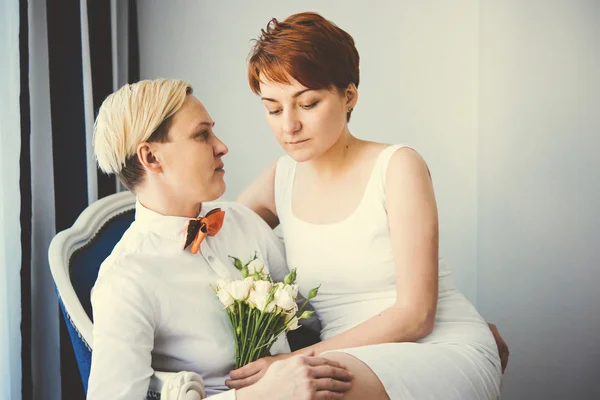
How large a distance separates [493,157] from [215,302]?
198cm

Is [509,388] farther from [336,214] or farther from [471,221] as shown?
[336,214]

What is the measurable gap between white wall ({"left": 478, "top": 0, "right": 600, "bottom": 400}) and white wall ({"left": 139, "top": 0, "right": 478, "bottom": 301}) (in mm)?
90

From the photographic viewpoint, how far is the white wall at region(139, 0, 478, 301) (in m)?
3.12

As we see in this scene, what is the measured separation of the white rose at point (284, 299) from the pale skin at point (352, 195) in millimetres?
156

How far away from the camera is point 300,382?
1446 mm

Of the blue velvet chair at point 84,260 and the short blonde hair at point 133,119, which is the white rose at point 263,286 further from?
the short blonde hair at point 133,119

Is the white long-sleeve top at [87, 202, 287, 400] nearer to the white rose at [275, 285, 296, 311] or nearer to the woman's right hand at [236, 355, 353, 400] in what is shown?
the woman's right hand at [236, 355, 353, 400]

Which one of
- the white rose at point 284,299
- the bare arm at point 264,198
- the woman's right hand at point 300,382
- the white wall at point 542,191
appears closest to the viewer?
the woman's right hand at point 300,382

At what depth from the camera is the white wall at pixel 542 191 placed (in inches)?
118

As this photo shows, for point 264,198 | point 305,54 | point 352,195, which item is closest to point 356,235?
point 352,195

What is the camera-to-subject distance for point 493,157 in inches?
128

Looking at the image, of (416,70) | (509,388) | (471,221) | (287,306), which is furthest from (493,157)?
(287,306)

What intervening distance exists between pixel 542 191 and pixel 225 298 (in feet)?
6.67

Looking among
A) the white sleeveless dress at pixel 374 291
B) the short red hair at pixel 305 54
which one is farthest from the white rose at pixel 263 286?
the short red hair at pixel 305 54
